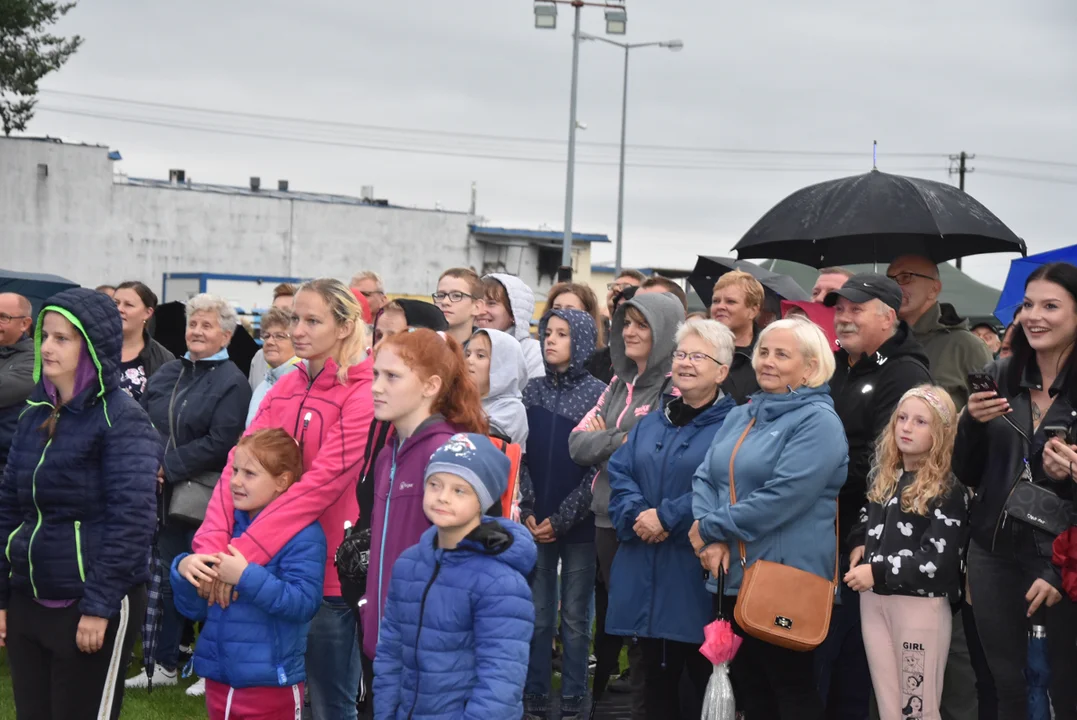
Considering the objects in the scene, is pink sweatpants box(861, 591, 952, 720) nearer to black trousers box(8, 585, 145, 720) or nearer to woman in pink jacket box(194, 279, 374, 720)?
woman in pink jacket box(194, 279, 374, 720)

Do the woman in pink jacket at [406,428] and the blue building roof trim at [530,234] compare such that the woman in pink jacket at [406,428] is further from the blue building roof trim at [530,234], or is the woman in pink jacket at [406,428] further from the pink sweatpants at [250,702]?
the blue building roof trim at [530,234]

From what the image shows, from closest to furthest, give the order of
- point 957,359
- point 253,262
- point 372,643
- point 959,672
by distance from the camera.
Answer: point 372,643 < point 959,672 < point 957,359 < point 253,262

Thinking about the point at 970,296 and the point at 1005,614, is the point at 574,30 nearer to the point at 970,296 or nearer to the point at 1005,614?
the point at 970,296

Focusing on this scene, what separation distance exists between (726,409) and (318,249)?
39574 mm

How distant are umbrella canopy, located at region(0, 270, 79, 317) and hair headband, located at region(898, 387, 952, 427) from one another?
251 inches

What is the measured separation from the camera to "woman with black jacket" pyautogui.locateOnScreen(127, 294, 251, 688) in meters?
7.11

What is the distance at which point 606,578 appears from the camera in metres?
6.75

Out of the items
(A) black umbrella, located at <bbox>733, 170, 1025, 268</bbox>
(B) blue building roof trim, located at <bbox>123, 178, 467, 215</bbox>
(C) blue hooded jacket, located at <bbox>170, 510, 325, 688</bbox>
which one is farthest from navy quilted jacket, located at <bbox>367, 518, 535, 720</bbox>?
(B) blue building roof trim, located at <bbox>123, 178, 467, 215</bbox>

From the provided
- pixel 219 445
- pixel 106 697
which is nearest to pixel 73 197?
pixel 219 445

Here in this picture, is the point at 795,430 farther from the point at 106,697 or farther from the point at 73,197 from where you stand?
the point at 73,197

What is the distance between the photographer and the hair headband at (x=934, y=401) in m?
5.25

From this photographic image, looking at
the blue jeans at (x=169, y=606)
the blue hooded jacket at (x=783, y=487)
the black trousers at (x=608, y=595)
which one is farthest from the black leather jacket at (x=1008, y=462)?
the blue jeans at (x=169, y=606)

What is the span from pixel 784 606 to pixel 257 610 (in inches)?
90.9

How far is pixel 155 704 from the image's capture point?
690cm
